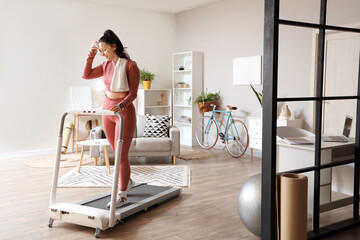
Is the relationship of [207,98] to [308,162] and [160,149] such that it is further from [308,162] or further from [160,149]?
[308,162]

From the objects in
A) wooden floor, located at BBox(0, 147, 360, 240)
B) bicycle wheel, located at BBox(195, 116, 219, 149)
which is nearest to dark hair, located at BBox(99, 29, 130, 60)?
wooden floor, located at BBox(0, 147, 360, 240)

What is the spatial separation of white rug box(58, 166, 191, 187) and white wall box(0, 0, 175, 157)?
6.16 ft

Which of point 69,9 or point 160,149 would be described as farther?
point 69,9

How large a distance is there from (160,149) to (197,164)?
0.62 meters

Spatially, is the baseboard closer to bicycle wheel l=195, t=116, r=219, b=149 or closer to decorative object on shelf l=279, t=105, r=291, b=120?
bicycle wheel l=195, t=116, r=219, b=149

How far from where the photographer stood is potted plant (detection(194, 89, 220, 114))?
720cm

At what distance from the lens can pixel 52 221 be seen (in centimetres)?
324

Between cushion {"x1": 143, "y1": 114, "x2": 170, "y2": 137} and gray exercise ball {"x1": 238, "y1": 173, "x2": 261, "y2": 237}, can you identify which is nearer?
gray exercise ball {"x1": 238, "y1": 173, "x2": 261, "y2": 237}

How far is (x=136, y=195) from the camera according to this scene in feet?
12.4

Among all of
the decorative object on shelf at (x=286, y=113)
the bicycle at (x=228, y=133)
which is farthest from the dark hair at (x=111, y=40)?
the bicycle at (x=228, y=133)

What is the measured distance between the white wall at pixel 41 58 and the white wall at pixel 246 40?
1.59m

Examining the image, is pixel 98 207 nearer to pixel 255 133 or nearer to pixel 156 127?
pixel 156 127

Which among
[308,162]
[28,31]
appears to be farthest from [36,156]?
[308,162]

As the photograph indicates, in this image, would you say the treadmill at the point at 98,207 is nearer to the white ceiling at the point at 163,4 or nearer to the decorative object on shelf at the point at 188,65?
the decorative object on shelf at the point at 188,65
